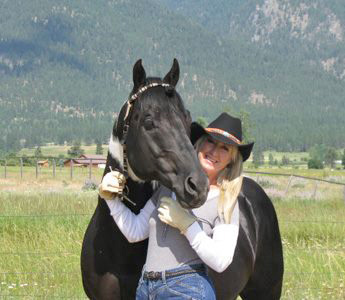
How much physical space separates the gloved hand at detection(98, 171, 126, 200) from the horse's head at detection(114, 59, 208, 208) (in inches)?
3.1

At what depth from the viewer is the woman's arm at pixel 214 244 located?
4.00m

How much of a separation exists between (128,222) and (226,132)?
28.0 inches

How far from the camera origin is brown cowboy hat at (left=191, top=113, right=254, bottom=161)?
14.0 feet

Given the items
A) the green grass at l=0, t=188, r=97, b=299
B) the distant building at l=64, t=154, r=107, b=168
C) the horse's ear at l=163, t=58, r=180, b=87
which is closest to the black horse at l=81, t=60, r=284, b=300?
the horse's ear at l=163, t=58, r=180, b=87

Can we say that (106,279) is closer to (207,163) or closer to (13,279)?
(207,163)

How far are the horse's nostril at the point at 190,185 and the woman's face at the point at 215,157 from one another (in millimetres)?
465

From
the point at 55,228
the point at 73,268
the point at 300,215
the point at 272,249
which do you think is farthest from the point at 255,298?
the point at 300,215

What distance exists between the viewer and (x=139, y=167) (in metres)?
4.08

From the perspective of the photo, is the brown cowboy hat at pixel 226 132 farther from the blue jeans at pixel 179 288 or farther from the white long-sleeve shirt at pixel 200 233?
the blue jeans at pixel 179 288

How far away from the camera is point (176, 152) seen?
392 centimetres

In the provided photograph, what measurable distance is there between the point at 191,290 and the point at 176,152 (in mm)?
713

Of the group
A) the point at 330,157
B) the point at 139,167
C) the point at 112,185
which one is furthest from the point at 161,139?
the point at 330,157

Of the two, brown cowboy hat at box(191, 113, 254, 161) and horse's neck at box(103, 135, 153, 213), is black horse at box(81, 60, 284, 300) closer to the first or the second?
horse's neck at box(103, 135, 153, 213)

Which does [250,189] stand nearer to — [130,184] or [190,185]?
[130,184]
